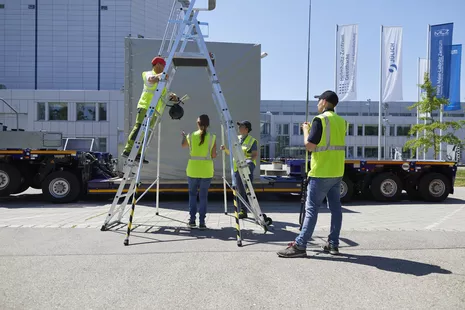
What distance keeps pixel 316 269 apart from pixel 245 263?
0.79m

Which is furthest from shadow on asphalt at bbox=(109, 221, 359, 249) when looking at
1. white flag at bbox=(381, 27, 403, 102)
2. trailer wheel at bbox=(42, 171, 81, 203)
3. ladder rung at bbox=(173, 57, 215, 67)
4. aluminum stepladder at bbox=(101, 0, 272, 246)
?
white flag at bbox=(381, 27, 403, 102)

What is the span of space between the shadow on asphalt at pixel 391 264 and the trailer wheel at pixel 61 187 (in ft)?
23.4

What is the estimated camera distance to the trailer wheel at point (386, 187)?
1064cm

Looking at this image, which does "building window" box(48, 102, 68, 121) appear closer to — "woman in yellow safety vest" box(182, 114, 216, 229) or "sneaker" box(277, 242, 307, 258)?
"woman in yellow safety vest" box(182, 114, 216, 229)

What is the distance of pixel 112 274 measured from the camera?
405 cm

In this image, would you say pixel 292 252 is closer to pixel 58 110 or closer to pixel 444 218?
pixel 444 218

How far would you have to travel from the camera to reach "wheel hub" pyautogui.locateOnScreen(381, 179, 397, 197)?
420 inches

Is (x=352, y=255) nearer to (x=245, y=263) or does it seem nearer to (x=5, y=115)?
(x=245, y=263)

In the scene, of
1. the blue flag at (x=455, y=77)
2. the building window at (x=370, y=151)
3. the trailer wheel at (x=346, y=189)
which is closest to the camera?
the trailer wheel at (x=346, y=189)

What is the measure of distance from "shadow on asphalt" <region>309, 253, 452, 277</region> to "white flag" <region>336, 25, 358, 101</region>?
1826cm

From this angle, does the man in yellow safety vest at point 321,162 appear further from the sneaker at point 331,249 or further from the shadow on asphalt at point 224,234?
the shadow on asphalt at point 224,234

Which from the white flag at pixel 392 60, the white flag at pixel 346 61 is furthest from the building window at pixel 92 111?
the white flag at pixel 392 60

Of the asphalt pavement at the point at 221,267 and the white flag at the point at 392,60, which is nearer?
the asphalt pavement at the point at 221,267

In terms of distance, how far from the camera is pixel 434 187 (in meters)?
10.9
